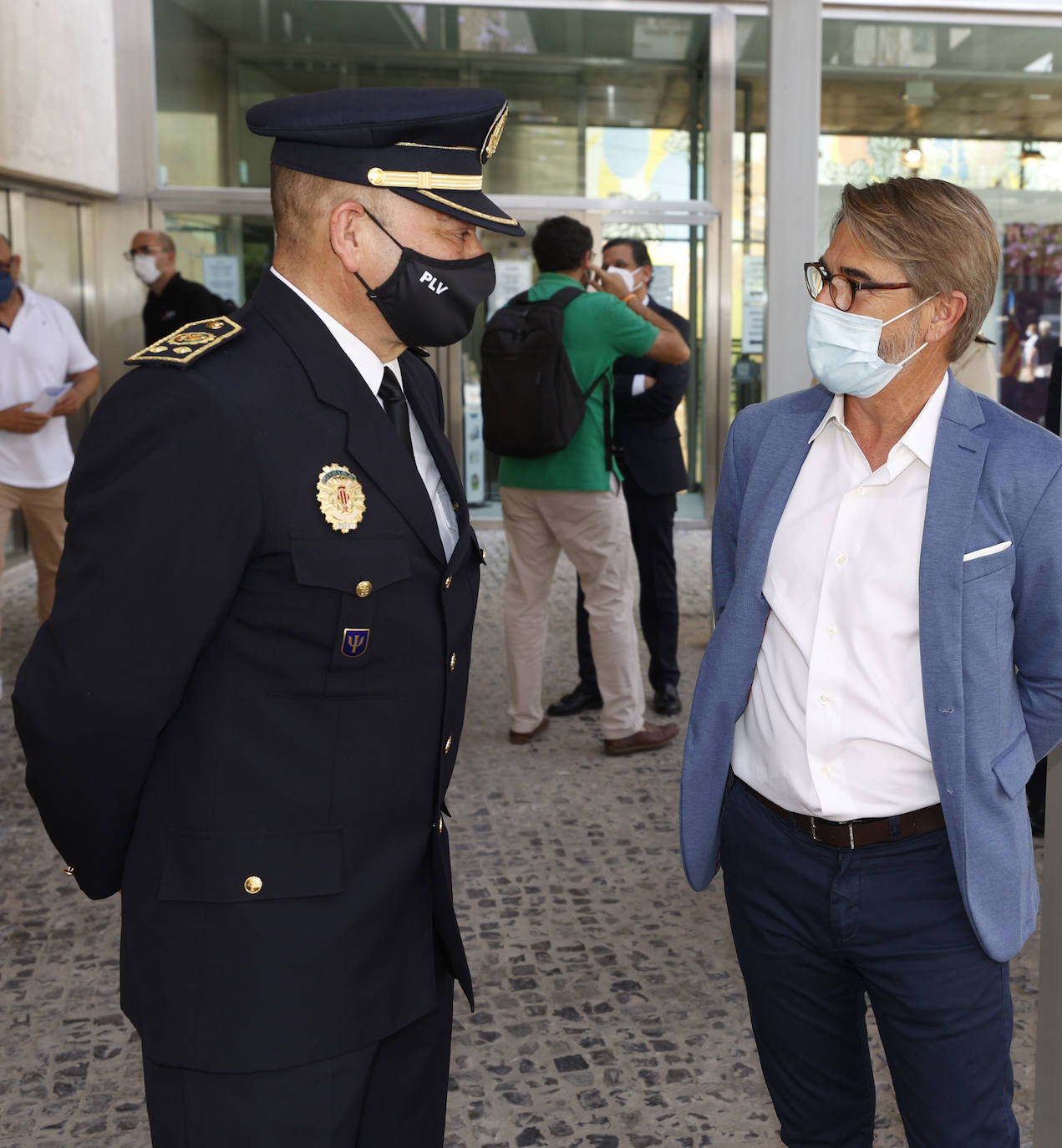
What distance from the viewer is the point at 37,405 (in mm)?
6559

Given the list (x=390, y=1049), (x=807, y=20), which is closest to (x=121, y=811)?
(x=390, y=1049)

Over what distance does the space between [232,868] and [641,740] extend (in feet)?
13.6

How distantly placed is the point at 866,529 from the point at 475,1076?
181 cm

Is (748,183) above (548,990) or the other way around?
above

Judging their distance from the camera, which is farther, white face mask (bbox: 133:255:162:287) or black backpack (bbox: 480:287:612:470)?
white face mask (bbox: 133:255:162:287)

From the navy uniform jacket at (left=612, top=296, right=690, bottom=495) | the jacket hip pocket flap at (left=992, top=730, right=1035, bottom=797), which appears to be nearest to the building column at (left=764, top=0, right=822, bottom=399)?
the jacket hip pocket flap at (left=992, top=730, right=1035, bottom=797)

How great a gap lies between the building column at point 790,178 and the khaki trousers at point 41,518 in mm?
3856

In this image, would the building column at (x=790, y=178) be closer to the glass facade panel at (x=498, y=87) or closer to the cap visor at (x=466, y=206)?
the cap visor at (x=466, y=206)

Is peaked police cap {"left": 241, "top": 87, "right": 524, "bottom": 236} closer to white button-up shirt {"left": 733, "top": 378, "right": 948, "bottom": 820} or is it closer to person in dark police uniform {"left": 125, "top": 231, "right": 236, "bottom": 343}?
white button-up shirt {"left": 733, "top": 378, "right": 948, "bottom": 820}

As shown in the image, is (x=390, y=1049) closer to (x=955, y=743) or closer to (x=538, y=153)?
(x=955, y=743)

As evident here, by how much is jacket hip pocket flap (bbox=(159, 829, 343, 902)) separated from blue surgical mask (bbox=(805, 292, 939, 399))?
110 cm

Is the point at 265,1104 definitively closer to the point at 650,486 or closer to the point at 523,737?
the point at 523,737

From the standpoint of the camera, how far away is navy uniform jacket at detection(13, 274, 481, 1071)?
1.51 metres

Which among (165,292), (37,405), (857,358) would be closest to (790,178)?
(857,358)
